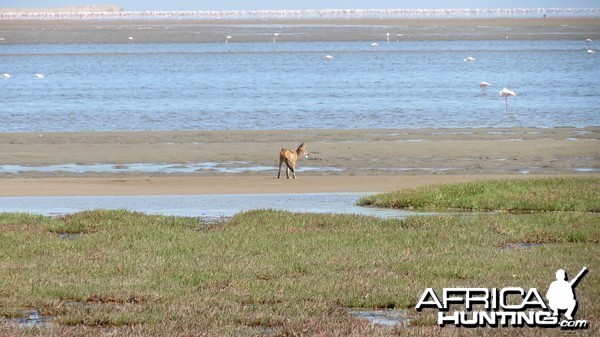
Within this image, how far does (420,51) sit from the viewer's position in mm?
93000

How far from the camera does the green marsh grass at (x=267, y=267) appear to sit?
9.34 m

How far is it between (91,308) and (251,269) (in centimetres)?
235

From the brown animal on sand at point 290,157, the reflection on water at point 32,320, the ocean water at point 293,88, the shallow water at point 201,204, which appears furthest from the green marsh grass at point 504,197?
the ocean water at point 293,88


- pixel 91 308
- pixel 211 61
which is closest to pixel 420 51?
pixel 211 61

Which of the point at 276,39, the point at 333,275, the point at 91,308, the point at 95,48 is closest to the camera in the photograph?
the point at 91,308

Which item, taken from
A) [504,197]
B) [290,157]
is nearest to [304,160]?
[290,157]

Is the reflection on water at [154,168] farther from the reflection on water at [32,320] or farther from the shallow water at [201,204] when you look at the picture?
the reflection on water at [32,320]

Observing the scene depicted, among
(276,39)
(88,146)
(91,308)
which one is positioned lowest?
(276,39)

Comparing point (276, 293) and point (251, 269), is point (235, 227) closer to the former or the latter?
point (251, 269)

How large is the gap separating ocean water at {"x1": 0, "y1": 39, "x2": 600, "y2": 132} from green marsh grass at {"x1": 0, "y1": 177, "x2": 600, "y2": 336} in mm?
20543

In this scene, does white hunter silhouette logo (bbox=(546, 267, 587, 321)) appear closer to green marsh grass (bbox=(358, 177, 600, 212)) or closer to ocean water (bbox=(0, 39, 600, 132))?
green marsh grass (bbox=(358, 177, 600, 212))

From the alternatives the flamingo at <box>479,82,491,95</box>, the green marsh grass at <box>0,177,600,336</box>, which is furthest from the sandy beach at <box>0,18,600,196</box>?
the flamingo at <box>479,82,491,95</box>

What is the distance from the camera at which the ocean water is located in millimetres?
38719

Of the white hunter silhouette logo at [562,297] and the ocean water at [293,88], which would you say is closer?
the white hunter silhouette logo at [562,297]
